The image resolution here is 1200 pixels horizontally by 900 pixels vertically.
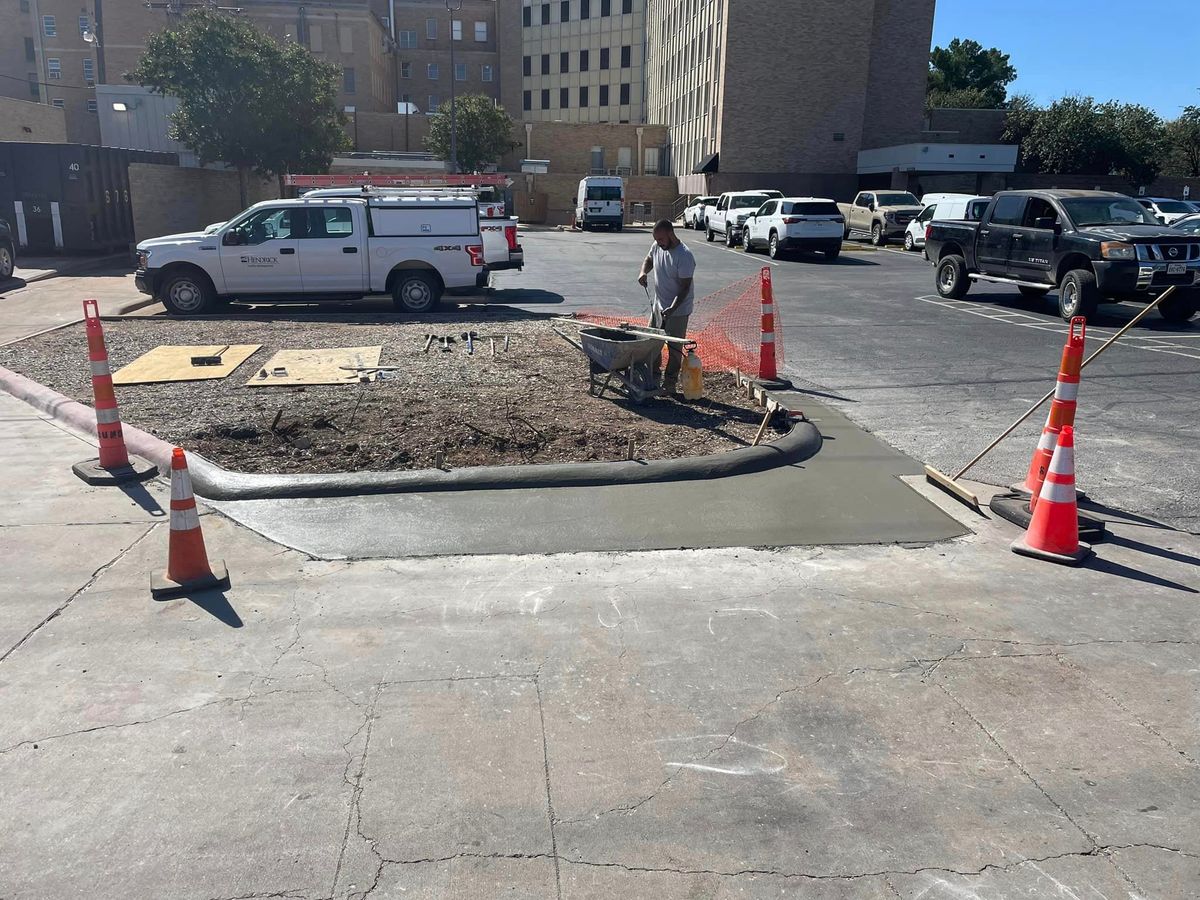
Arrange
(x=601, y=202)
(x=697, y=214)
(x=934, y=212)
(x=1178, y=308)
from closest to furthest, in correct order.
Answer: (x=1178, y=308), (x=934, y=212), (x=697, y=214), (x=601, y=202)

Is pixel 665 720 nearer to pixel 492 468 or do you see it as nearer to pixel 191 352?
pixel 492 468

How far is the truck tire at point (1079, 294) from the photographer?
15.1 metres

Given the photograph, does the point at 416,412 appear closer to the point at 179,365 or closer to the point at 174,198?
the point at 179,365

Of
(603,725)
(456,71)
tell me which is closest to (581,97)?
(456,71)

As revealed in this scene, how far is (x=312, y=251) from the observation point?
1540 cm

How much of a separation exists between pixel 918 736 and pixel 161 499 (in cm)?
537

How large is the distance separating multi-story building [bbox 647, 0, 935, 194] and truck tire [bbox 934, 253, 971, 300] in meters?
36.2

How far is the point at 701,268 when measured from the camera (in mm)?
26078

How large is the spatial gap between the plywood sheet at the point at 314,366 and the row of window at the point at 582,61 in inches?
2980

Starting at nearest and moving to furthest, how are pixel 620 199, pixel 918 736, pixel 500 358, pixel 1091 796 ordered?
pixel 1091 796 → pixel 918 736 → pixel 500 358 → pixel 620 199

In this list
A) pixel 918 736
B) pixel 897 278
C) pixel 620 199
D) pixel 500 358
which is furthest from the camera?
pixel 620 199

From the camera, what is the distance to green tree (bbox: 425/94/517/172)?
6184cm

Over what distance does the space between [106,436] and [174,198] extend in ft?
77.2

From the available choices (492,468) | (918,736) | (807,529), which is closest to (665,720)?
(918,736)
